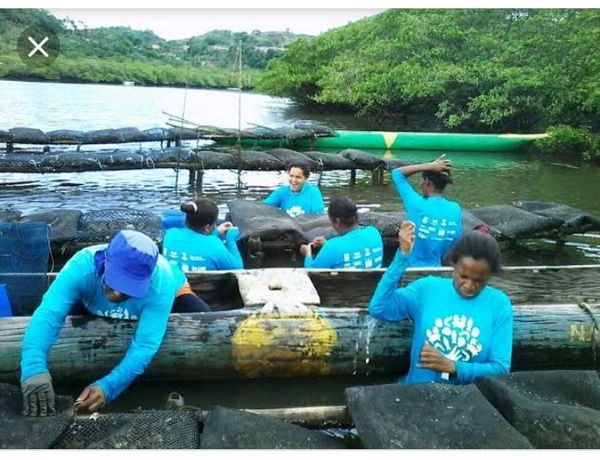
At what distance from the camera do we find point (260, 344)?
12.9 feet

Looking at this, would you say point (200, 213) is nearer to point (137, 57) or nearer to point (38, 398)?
point (38, 398)

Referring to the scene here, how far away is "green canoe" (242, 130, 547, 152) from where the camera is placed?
1853cm

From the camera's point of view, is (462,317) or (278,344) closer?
(462,317)

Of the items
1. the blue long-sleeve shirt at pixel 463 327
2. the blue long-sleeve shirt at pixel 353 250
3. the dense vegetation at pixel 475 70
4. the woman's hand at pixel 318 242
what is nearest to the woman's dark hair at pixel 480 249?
the blue long-sleeve shirt at pixel 463 327

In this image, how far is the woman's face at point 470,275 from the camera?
3053 mm

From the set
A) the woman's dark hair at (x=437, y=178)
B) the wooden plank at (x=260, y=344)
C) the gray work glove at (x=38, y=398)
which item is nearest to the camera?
the gray work glove at (x=38, y=398)

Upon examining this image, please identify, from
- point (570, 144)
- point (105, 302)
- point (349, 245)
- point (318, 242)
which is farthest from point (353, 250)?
point (570, 144)

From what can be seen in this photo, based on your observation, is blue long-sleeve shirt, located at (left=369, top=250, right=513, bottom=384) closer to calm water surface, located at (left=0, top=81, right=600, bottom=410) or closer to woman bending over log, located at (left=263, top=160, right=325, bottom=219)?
calm water surface, located at (left=0, top=81, right=600, bottom=410)

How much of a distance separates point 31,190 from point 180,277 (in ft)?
30.1

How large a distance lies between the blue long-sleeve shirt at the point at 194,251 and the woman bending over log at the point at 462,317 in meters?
1.83

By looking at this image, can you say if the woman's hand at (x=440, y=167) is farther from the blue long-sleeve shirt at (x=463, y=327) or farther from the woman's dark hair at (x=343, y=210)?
the blue long-sleeve shirt at (x=463, y=327)

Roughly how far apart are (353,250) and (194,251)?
1234 millimetres

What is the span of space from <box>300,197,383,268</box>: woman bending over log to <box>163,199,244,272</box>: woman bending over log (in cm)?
79

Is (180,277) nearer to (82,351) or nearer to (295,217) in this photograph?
(82,351)
